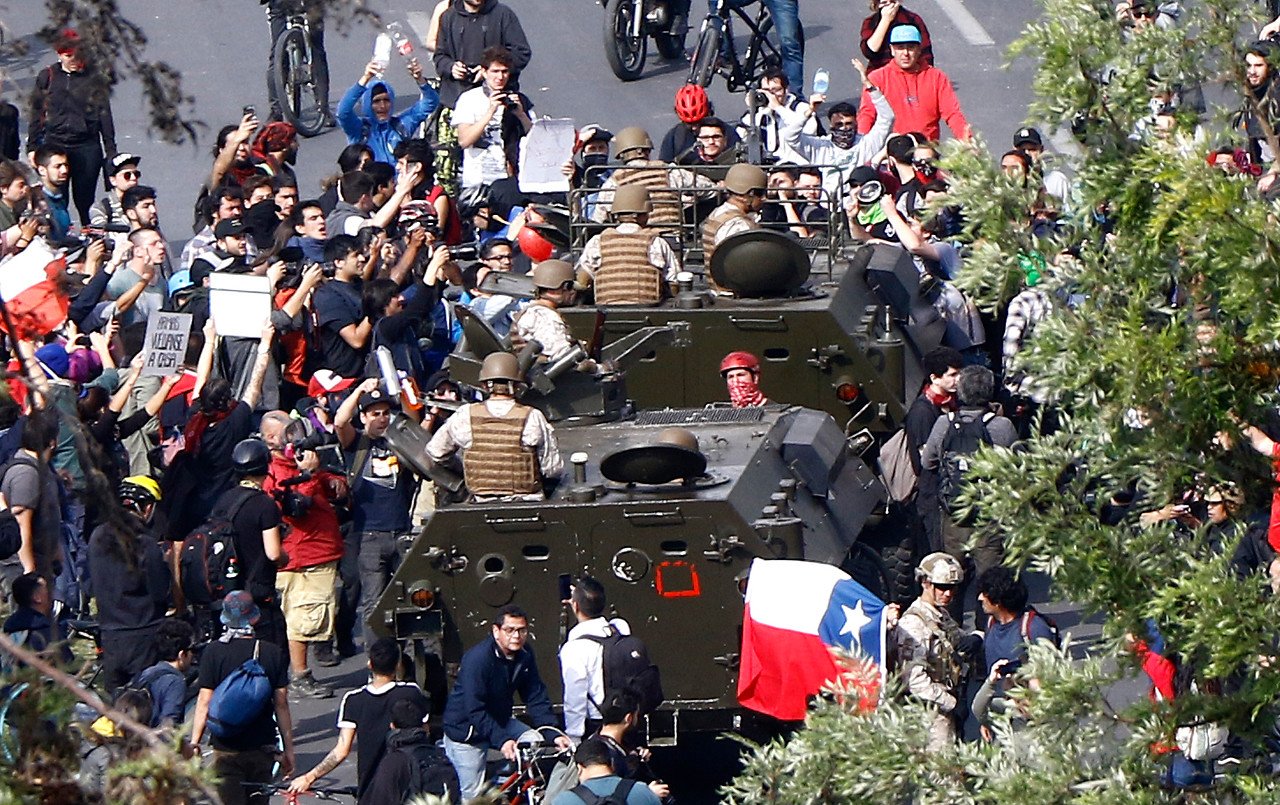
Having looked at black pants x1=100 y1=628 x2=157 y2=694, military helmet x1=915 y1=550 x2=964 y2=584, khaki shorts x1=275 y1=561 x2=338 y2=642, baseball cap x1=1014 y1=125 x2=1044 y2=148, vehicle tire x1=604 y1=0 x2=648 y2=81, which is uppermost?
vehicle tire x1=604 y1=0 x2=648 y2=81

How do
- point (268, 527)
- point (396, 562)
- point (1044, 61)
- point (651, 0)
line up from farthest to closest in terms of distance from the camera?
point (651, 0) → point (396, 562) → point (268, 527) → point (1044, 61)

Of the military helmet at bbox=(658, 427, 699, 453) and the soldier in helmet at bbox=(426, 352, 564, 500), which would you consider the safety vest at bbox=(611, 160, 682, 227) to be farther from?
the military helmet at bbox=(658, 427, 699, 453)

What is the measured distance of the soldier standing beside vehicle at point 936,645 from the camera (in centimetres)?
1141

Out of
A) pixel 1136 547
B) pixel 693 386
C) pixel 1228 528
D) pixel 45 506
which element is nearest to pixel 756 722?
pixel 1228 528

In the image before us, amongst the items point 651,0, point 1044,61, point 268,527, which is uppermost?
point 651,0

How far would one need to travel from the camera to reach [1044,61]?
22.2ft

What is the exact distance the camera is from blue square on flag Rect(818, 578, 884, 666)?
11164 mm

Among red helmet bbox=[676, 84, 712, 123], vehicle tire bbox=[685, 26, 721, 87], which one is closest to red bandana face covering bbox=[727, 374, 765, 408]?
red helmet bbox=[676, 84, 712, 123]

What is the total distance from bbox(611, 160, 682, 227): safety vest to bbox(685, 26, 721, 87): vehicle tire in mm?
6534

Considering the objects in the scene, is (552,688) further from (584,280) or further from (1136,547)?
(1136,547)

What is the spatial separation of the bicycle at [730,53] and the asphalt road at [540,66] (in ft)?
1.47

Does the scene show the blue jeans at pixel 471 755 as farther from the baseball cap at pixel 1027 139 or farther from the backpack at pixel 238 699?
the baseball cap at pixel 1027 139

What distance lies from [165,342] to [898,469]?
4.66m

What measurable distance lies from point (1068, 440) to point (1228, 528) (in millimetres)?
3801
